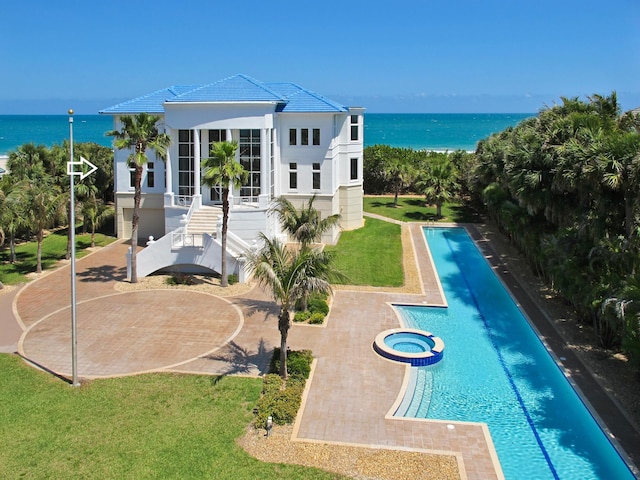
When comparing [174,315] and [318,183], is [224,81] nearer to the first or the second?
[318,183]

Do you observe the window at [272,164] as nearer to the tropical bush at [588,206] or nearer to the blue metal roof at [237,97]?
the blue metal roof at [237,97]

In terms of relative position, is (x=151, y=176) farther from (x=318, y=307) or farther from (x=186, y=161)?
(x=318, y=307)

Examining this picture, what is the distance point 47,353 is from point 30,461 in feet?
22.2

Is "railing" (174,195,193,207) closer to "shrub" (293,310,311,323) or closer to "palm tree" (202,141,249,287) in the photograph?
"palm tree" (202,141,249,287)

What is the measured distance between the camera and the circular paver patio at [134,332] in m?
18.2

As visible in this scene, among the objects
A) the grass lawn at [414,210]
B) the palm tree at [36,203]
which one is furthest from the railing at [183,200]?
the grass lawn at [414,210]

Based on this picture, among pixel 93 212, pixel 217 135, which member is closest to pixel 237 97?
pixel 217 135

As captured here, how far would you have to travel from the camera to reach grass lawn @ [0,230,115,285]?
28.1 meters

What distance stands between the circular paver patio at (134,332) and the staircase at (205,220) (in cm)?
445

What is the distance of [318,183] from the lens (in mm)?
35312

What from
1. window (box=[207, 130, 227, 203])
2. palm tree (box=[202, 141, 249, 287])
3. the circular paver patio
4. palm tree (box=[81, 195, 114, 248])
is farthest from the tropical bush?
palm tree (box=[81, 195, 114, 248])

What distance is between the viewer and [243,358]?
733 inches

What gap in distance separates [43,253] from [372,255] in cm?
1787

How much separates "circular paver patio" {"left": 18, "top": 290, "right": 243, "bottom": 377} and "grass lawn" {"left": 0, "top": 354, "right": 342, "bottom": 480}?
3.75 ft
